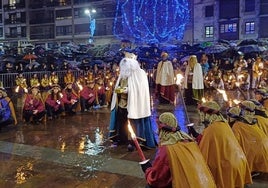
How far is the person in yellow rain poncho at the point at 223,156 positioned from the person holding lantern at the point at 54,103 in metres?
7.08

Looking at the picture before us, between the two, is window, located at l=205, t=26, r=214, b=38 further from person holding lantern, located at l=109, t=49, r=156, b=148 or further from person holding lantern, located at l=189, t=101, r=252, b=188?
person holding lantern, located at l=189, t=101, r=252, b=188

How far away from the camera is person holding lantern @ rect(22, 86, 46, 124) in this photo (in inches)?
406

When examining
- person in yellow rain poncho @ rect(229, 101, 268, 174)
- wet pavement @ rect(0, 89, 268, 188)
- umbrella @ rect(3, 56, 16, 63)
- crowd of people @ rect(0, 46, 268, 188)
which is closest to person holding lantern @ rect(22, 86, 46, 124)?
crowd of people @ rect(0, 46, 268, 188)

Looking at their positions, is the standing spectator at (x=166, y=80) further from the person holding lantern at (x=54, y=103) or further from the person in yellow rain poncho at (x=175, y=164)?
the person in yellow rain poncho at (x=175, y=164)

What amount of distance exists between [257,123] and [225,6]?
42.6 m

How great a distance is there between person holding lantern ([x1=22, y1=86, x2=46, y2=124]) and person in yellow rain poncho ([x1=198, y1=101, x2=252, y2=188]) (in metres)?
6.75

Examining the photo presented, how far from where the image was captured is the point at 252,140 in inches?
212

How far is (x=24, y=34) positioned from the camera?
60.8 m

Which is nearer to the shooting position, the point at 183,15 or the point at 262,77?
the point at 262,77

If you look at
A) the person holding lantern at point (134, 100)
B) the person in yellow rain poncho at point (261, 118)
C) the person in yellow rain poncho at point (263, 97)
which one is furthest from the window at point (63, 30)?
the person in yellow rain poncho at point (261, 118)

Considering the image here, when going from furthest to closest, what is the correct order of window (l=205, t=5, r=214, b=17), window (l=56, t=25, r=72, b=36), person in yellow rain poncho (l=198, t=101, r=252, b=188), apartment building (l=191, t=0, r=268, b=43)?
window (l=56, t=25, r=72, b=36)
window (l=205, t=5, r=214, b=17)
apartment building (l=191, t=0, r=268, b=43)
person in yellow rain poncho (l=198, t=101, r=252, b=188)

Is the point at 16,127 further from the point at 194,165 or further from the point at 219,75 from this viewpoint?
the point at 219,75

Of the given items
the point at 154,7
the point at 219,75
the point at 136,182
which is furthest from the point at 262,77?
A: the point at 154,7

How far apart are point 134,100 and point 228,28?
40718 mm
